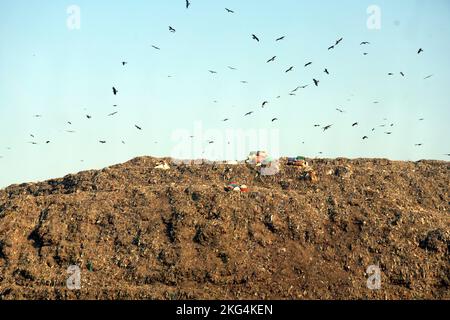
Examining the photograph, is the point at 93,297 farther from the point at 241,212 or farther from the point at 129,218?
the point at 241,212

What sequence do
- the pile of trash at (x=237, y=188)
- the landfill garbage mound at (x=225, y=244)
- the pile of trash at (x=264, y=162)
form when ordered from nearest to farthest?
the landfill garbage mound at (x=225, y=244)
the pile of trash at (x=237, y=188)
the pile of trash at (x=264, y=162)

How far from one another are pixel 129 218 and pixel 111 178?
5330 millimetres

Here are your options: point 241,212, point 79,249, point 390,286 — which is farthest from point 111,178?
point 390,286

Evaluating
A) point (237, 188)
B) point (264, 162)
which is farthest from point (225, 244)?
point (264, 162)

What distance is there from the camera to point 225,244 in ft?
61.7

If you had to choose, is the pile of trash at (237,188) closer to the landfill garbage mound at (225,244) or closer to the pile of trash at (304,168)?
the landfill garbage mound at (225,244)

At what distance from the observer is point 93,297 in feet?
56.3

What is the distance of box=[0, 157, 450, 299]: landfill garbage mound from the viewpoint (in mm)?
17625

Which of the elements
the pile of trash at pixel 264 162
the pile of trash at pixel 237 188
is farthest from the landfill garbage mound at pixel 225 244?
the pile of trash at pixel 264 162

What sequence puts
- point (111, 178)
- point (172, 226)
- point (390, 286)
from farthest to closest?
point (111, 178)
point (172, 226)
point (390, 286)

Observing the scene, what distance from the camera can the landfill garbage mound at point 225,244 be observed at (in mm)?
17625

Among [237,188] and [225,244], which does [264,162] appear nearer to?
[237,188]
